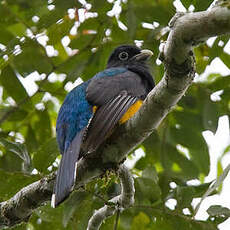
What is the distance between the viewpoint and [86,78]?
5.54m

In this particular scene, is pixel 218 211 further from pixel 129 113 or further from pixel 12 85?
pixel 12 85

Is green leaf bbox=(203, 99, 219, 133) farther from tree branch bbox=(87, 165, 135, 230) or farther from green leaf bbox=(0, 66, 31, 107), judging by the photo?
green leaf bbox=(0, 66, 31, 107)

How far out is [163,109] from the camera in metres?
3.43

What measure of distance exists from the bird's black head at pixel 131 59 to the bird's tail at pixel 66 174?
1.32 meters

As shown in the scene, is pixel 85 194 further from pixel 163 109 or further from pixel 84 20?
pixel 84 20

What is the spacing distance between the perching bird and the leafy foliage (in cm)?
19

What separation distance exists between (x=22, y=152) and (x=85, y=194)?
1.88ft

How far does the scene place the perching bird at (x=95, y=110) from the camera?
13.0ft

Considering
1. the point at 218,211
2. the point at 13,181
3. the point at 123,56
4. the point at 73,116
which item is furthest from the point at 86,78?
the point at 218,211

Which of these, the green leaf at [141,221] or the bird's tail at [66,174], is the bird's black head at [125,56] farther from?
the green leaf at [141,221]

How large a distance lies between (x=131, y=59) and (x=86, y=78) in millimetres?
544

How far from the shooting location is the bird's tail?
368 centimetres

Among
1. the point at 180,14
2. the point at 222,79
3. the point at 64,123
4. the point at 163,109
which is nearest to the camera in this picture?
the point at 180,14

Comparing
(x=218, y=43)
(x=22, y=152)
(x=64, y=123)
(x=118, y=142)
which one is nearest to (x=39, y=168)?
(x=22, y=152)
